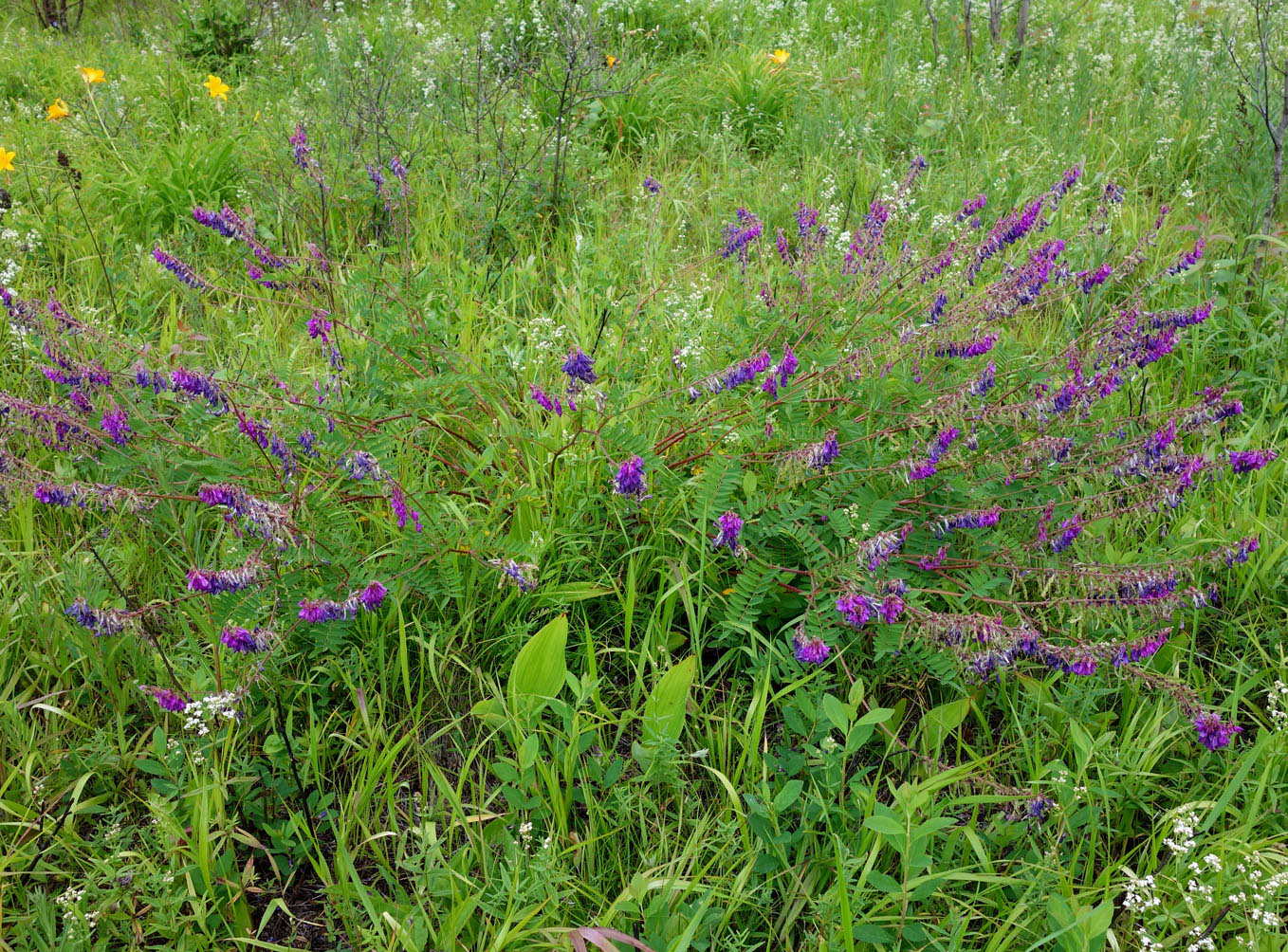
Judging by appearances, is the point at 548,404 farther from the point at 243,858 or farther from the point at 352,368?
the point at 243,858

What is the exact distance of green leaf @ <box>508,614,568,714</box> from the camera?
5.97 feet

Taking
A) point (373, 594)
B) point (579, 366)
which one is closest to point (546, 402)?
point (579, 366)

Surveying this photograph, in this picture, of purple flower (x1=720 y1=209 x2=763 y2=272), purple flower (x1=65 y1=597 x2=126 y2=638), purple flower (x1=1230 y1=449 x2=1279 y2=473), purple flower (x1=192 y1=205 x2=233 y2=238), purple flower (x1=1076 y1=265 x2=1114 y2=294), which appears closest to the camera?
purple flower (x1=65 y1=597 x2=126 y2=638)

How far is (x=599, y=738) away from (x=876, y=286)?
1.43 m

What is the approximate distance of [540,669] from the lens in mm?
1859

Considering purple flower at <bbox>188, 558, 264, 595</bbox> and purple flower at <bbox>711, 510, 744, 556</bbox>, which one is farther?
purple flower at <bbox>711, 510, 744, 556</bbox>

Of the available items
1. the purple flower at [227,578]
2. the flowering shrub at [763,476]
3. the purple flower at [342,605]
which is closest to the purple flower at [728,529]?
the flowering shrub at [763,476]

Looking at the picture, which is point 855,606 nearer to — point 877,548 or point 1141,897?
point 877,548

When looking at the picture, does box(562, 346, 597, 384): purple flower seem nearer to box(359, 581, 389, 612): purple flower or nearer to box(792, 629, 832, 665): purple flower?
box(359, 581, 389, 612): purple flower

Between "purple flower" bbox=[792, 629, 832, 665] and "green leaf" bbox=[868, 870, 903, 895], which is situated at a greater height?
"purple flower" bbox=[792, 629, 832, 665]

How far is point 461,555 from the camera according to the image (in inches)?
84.0

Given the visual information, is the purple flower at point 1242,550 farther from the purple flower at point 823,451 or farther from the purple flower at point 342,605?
the purple flower at point 342,605

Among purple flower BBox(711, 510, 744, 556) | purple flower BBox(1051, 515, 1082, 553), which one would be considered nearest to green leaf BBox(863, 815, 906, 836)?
purple flower BBox(711, 510, 744, 556)

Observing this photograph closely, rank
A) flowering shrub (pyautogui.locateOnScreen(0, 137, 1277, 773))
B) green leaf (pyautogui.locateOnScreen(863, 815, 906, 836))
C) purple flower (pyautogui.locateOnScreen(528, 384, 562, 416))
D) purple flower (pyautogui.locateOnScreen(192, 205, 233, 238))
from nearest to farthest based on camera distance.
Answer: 1. green leaf (pyautogui.locateOnScreen(863, 815, 906, 836))
2. flowering shrub (pyautogui.locateOnScreen(0, 137, 1277, 773))
3. purple flower (pyautogui.locateOnScreen(528, 384, 562, 416))
4. purple flower (pyautogui.locateOnScreen(192, 205, 233, 238))
